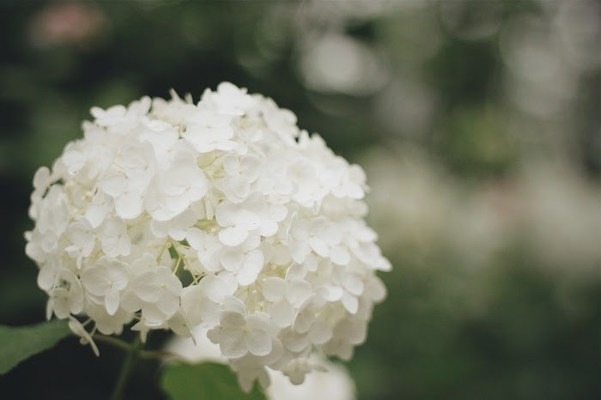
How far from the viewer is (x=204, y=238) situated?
0.61 meters

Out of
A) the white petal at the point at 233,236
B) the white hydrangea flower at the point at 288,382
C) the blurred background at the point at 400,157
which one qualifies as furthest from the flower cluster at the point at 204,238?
the blurred background at the point at 400,157

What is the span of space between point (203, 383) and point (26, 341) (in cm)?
19

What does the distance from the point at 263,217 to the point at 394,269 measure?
1583mm

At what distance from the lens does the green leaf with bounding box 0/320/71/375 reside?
2.18 ft

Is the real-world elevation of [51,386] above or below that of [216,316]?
below

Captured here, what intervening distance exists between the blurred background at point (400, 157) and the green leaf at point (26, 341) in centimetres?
70

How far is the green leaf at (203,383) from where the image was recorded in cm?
75

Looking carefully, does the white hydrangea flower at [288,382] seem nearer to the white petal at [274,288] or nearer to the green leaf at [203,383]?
the green leaf at [203,383]

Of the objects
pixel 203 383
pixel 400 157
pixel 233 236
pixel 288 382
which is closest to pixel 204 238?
pixel 233 236

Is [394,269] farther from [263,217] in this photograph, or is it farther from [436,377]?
[263,217]

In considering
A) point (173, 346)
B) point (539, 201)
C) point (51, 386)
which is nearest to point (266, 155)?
point (173, 346)

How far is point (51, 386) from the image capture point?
4.76 ft

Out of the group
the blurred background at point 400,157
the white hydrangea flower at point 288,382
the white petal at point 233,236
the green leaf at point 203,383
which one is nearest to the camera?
the white petal at point 233,236

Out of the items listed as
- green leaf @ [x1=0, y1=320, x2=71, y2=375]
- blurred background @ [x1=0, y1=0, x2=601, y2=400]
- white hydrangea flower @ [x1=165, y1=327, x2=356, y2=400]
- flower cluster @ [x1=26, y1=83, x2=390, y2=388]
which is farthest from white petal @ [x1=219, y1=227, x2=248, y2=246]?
blurred background @ [x1=0, y1=0, x2=601, y2=400]
